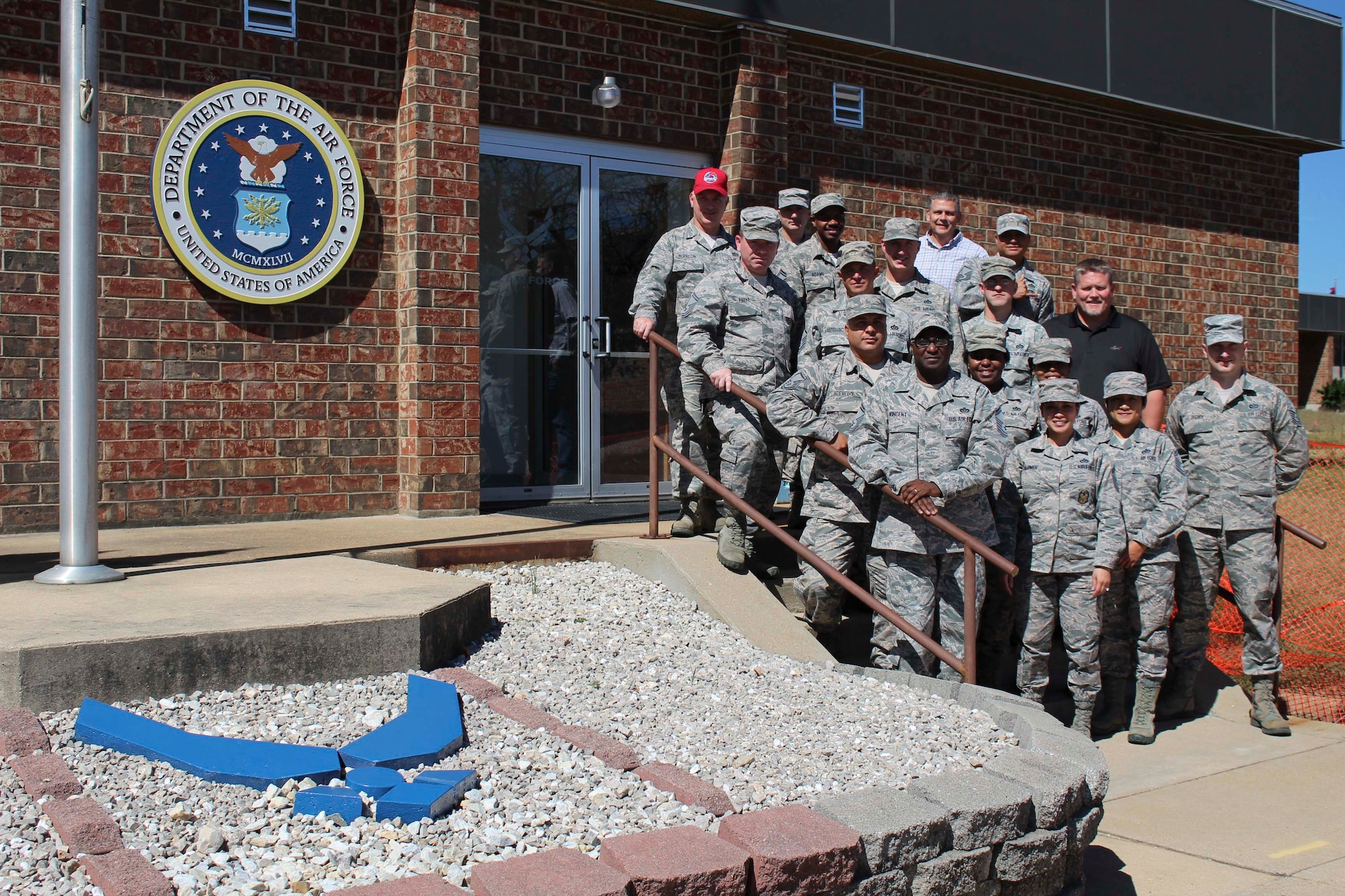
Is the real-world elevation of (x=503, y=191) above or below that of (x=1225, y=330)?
above

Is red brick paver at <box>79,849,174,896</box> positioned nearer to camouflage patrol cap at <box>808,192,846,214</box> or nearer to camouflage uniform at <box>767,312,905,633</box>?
camouflage uniform at <box>767,312,905,633</box>

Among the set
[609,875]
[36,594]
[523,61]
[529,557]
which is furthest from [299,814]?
[523,61]

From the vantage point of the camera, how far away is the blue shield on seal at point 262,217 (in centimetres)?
707

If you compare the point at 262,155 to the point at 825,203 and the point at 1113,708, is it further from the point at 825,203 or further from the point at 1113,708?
the point at 1113,708

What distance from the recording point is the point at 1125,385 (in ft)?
19.5

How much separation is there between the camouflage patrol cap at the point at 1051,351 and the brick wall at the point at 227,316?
11.2 feet

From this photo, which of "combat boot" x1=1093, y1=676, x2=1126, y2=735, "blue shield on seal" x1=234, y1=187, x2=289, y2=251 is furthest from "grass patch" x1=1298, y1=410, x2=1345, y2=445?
"blue shield on seal" x1=234, y1=187, x2=289, y2=251

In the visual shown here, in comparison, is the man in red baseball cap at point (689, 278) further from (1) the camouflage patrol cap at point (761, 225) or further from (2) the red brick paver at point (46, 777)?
(2) the red brick paver at point (46, 777)

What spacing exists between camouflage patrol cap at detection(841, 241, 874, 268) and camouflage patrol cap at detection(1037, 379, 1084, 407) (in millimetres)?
993

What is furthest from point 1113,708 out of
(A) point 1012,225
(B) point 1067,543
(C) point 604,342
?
(C) point 604,342

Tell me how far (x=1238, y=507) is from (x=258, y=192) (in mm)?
5582

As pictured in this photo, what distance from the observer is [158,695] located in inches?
154

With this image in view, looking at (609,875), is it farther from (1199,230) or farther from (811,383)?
(1199,230)

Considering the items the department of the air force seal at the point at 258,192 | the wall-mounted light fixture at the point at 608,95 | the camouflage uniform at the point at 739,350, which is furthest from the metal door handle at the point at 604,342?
the camouflage uniform at the point at 739,350
